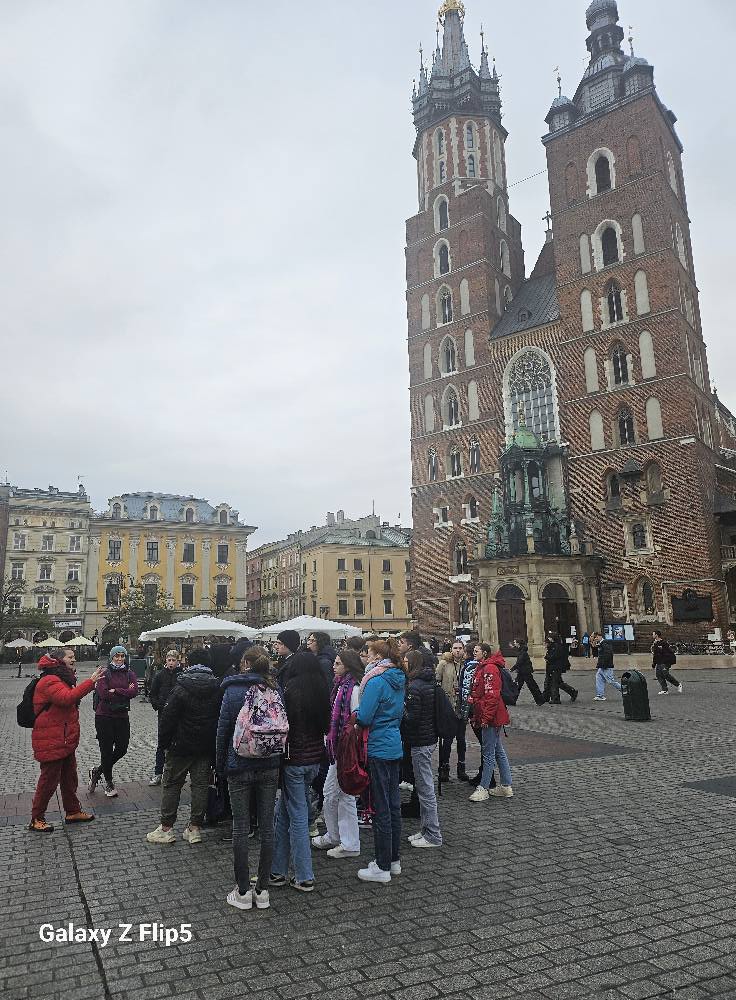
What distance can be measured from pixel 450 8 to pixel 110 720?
204 feet

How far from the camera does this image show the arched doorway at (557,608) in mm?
36406

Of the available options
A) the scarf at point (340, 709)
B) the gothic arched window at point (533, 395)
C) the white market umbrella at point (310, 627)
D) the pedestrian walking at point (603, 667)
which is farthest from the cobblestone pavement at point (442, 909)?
the gothic arched window at point (533, 395)

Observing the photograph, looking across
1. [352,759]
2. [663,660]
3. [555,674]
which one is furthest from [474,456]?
[352,759]

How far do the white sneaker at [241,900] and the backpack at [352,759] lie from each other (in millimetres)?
1107

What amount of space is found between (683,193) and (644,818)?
1769 inches

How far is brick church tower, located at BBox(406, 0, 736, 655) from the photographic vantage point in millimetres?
35844

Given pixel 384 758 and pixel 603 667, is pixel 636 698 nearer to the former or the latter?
pixel 603 667

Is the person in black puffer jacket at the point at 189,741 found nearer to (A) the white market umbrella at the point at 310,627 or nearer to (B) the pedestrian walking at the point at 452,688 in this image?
(B) the pedestrian walking at the point at 452,688

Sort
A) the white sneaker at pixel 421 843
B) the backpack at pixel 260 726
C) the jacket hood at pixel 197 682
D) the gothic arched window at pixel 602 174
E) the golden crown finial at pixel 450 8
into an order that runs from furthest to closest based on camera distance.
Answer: the golden crown finial at pixel 450 8
the gothic arched window at pixel 602 174
the jacket hood at pixel 197 682
the white sneaker at pixel 421 843
the backpack at pixel 260 726

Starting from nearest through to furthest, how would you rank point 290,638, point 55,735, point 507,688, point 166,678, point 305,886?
point 305,886, point 290,638, point 55,735, point 507,688, point 166,678

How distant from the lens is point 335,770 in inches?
251

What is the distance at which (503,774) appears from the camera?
8.01 m

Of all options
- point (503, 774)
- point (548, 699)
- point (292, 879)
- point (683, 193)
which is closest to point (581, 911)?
point (292, 879)

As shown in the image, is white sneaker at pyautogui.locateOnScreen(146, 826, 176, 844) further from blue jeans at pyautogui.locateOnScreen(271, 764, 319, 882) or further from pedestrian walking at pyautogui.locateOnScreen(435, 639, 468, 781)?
pedestrian walking at pyautogui.locateOnScreen(435, 639, 468, 781)
